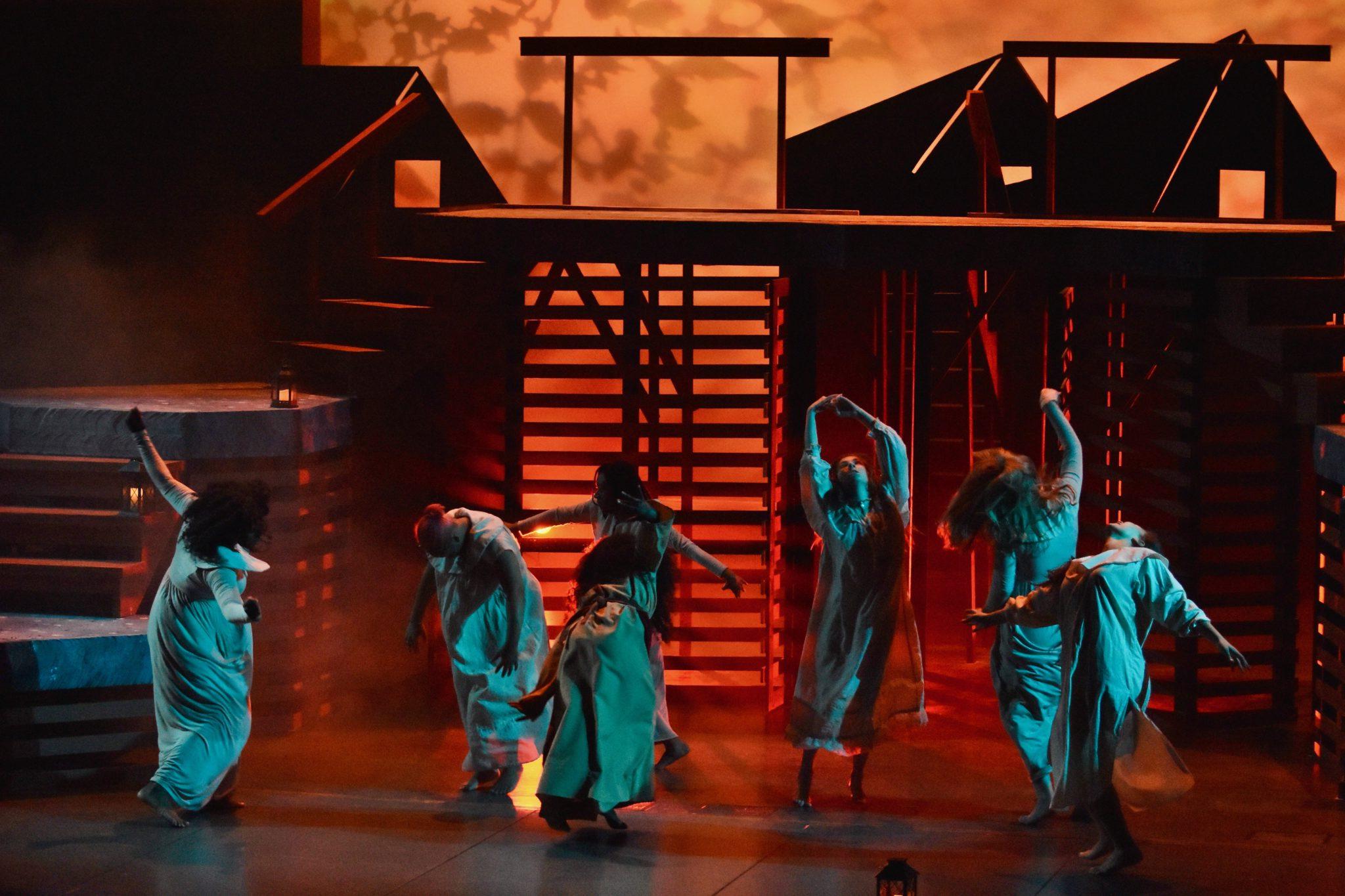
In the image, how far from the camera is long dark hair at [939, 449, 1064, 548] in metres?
6.96

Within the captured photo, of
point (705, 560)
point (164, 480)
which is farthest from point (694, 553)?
point (164, 480)

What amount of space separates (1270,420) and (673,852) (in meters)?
3.67

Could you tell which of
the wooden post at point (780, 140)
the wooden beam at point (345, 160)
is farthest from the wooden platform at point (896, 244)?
the wooden post at point (780, 140)

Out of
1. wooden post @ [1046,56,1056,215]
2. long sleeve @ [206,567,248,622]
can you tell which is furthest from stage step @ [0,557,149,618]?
wooden post @ [1046,56,1056,215]

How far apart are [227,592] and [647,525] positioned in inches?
63.3

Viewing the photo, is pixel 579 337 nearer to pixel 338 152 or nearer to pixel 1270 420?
pixel 338 152

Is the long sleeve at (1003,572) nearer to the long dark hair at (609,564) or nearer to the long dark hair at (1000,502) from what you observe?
the long dark hair at (1000,502)

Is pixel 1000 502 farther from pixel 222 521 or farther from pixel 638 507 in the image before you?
pixel 222 521

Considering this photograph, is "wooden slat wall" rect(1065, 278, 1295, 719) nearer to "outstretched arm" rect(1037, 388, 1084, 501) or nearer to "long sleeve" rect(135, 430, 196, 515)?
"outstretched arm" rect(1037, 388, 1084, 501)

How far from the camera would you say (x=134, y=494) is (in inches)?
315

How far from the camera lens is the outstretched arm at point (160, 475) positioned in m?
7.08

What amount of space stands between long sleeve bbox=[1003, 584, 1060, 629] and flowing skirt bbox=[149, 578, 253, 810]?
283 cm

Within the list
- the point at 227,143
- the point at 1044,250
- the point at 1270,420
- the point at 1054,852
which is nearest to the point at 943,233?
the point at 1044,250

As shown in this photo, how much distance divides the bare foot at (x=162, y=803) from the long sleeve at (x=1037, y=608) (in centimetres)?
308
